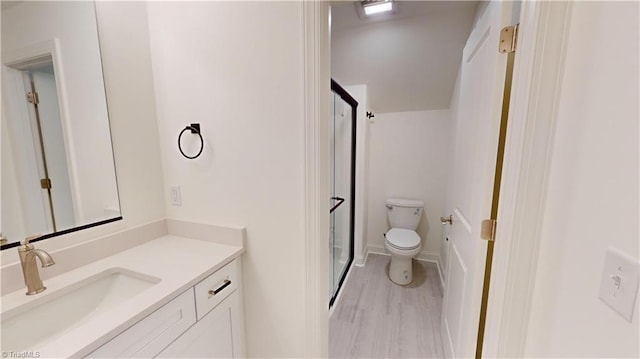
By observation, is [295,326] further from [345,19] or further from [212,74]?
[345,19]

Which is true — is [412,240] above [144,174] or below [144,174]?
below

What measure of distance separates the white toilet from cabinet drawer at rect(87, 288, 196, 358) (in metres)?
1.85

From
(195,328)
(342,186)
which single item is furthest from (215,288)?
(342,186)

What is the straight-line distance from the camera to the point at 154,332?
82cm

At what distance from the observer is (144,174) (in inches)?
51.1

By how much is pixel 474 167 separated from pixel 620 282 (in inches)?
26.4

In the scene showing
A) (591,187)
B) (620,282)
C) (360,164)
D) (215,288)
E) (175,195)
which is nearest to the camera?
(620,282)

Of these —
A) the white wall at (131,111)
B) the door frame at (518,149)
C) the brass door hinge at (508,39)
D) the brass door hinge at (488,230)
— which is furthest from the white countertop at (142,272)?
the brass door hinge at (508,39)

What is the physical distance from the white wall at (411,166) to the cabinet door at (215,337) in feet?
7.15

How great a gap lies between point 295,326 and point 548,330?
99 cm

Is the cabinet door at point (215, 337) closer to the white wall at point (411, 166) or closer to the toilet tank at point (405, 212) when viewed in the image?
the toilet tank at point (405, 212)

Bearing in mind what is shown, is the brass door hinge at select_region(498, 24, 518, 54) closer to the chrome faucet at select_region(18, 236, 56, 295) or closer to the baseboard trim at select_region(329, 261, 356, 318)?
the chrome faucet at select_region(18, 236, 56, 295)

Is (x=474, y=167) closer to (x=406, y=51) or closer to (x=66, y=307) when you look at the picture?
(x=406, y=51)

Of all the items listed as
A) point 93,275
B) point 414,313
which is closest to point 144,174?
point 93,275
